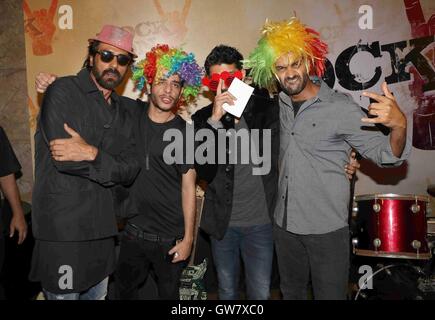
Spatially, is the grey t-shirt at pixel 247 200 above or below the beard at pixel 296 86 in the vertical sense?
below

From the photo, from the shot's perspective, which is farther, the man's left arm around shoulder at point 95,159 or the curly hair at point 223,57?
the curly hair at point 223,57

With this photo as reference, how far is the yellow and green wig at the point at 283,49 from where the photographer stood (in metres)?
2.56

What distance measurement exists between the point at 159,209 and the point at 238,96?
0.96 metres

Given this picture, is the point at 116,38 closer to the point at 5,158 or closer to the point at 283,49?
the point at 283,49

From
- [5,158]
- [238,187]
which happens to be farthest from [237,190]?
[5,158]

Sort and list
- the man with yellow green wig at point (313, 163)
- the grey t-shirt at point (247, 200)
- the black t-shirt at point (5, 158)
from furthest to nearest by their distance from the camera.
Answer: the black t-shirt at point (5, 158) → the grey t-shirt at point (247, 200) → the man with yellow green wig at point (313, 163)

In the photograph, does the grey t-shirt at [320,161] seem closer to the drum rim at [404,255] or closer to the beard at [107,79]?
the drum rim at [404,255]

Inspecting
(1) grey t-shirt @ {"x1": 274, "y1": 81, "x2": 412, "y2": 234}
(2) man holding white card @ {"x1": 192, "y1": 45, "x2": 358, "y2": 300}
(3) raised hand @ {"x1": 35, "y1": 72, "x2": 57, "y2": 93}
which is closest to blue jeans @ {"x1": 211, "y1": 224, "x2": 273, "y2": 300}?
(2) man holding white card @ {"x1": 192, "y1": 45, "x2": 358, "y2": 300}

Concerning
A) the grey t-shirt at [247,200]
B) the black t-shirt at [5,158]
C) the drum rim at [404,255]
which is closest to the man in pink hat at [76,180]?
the grey t-shirt at [247,200]

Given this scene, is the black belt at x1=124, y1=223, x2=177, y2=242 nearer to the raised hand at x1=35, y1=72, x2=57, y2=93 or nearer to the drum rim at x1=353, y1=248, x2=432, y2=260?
the raised hand at x1=35, y1=72, x2=57, y2=93

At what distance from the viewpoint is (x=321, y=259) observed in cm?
248

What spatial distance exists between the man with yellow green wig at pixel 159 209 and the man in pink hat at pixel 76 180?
8.1 inches

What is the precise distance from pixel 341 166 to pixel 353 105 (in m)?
0.41

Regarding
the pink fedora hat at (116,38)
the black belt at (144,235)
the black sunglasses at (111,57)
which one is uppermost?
the pink fedora hat at (116,38)
